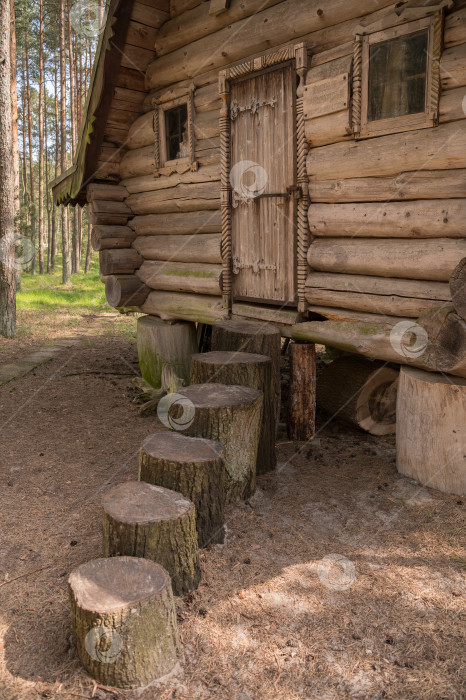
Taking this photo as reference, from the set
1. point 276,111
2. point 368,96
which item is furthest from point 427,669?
point 276,111

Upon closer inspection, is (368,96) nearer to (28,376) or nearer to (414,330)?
(414,330)

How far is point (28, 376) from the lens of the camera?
912cm

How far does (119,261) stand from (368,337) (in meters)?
4.54

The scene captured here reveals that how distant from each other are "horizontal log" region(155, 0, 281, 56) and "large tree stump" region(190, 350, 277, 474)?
398cm

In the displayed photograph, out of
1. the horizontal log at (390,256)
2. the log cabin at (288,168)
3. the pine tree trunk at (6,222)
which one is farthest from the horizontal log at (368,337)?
the pine tree trunk at (6,222)

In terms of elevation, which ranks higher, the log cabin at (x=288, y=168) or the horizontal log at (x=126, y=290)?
the log cabin at (x=288, y=168)

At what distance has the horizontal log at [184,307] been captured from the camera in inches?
299

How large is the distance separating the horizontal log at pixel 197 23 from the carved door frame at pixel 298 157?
23.6 inches

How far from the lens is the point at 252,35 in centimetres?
657

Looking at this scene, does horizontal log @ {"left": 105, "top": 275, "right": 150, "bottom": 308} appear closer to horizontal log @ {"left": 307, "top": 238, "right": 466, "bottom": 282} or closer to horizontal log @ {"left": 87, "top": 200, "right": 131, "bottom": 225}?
horizontal log @ {"left": 87, "top": 200, "right": 131, "bottom": 225}

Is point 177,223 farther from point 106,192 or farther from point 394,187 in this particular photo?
point 394,187

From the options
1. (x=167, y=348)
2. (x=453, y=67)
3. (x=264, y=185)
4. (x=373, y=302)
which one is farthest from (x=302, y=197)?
(x=167, y=348)

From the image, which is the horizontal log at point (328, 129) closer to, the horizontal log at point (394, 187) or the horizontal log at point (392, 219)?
the horizontal log at point (394, 187)

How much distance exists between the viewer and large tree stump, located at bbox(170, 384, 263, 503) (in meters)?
4.55
